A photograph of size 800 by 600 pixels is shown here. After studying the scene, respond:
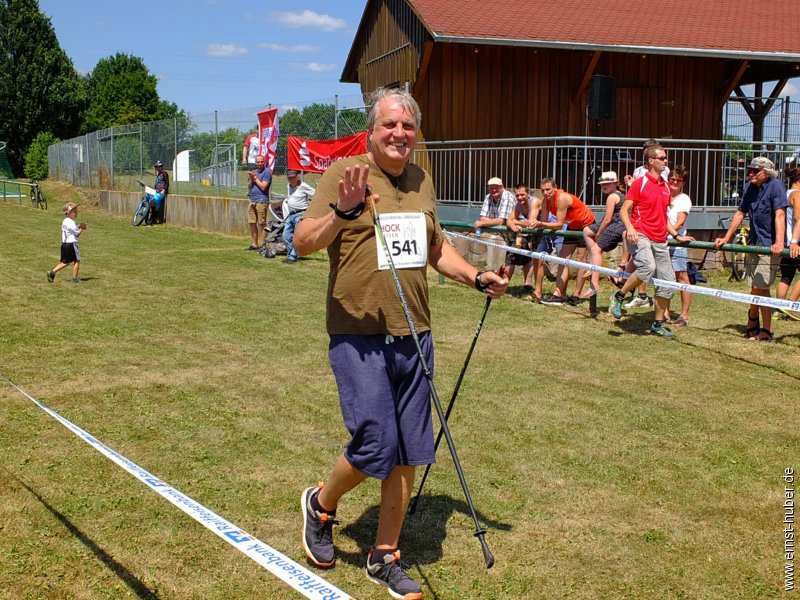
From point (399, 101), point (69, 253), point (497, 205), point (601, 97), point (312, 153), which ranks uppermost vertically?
point (601, 97)

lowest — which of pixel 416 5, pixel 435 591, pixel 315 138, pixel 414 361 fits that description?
pixel 435 591

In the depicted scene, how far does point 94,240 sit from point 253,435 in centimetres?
1452

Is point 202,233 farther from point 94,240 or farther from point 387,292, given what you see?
point 387,292

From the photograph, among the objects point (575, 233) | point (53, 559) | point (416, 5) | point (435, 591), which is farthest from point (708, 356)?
point (416, 5)

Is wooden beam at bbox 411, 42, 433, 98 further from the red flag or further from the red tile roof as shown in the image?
the red flag

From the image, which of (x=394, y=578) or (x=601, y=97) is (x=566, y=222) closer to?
(x=601, y=97)

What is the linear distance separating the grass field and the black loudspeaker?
27.0 ft

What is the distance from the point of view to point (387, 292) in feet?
11.8

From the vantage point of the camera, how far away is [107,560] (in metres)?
3.87

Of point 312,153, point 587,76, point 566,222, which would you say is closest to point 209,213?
point 312,153

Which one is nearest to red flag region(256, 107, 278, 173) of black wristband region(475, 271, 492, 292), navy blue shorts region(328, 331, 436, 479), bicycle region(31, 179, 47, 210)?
bicycle region(31, 179, 47, 210)

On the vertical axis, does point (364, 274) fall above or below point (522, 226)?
below

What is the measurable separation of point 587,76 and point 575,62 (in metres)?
0.63

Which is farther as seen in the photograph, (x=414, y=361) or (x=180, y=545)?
(x=180, y=545)
